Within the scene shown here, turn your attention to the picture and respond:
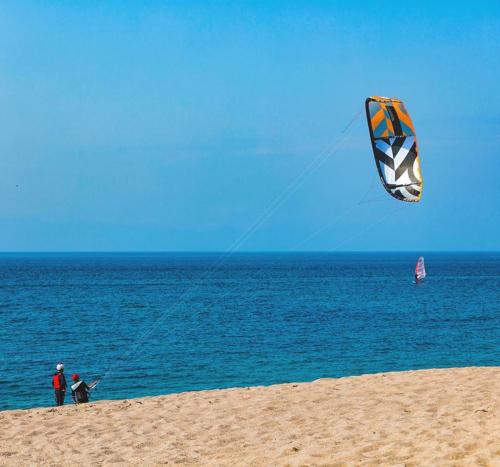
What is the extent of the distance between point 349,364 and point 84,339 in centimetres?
1714

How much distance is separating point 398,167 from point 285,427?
7.24 meters

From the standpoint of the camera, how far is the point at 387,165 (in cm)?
1655

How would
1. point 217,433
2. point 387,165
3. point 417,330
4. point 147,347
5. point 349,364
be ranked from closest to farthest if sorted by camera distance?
point 217,433, point 387,165, point 349,364, point 147,347, point 417,330

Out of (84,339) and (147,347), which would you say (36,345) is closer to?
(84,339)

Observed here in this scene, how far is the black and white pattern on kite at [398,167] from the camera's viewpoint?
16.4 m

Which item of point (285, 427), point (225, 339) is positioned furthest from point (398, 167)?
point (225, 339)

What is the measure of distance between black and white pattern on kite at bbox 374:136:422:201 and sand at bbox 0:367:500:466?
15.2 feet

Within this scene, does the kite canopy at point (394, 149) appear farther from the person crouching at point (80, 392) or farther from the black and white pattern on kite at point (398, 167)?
the person crouching at point (80, 392)

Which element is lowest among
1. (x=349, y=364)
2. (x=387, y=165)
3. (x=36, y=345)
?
(x=349, y=364)

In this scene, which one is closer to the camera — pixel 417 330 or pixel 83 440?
pixel 83 440

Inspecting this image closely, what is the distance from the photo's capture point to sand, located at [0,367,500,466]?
977 cm

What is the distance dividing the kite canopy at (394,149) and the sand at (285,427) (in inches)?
185

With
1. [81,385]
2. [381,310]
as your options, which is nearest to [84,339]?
[81,385]

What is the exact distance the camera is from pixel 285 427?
12391 millimetres
